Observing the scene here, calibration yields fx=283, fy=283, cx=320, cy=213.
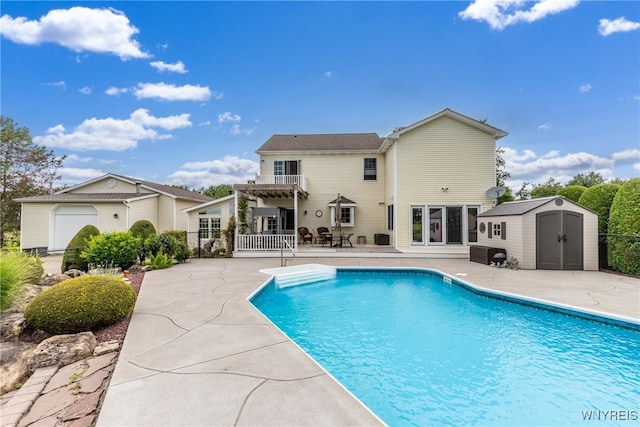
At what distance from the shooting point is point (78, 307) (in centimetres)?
403

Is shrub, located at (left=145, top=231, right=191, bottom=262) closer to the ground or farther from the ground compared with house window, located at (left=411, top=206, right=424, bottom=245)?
closer to the ground

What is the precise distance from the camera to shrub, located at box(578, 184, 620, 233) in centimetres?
1009

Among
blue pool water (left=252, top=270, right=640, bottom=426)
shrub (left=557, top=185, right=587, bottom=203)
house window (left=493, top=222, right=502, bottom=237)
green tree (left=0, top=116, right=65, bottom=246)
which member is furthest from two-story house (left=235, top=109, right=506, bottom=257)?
green tree (left=0, top=116, right=65, bottom=246)

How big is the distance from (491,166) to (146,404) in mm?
16274

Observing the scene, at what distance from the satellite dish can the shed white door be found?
21.7 m

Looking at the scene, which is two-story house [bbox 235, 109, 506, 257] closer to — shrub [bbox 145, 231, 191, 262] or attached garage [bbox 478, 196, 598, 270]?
shrub [bbox 145, 231, 191, 262]

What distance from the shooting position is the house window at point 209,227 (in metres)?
15.3

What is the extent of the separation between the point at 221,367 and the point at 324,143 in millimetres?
16160

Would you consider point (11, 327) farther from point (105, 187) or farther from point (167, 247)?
point (105, 187)

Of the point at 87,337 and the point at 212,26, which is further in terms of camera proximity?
the point at 212,26

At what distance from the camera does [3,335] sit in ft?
12.5

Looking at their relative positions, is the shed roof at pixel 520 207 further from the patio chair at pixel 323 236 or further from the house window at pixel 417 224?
the patio chair at pixel 323 236

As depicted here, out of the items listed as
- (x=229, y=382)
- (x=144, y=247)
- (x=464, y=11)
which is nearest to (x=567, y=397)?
(x=229, y=382)

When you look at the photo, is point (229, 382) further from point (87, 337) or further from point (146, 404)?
point (87, 337)
